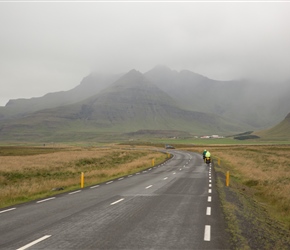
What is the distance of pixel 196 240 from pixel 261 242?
5.60 feet

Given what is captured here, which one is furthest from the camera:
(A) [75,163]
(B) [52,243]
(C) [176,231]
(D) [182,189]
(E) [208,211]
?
(A) [75,163]

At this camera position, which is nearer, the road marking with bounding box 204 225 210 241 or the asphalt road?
the asphalt road

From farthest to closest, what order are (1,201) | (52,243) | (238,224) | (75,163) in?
(75,163) → (1,201) → (238,224) → (52,243)

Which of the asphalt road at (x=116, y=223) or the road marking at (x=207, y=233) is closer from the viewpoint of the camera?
the asphalt road at (x=116, y=223)

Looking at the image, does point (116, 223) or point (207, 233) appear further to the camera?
point (116, 223)

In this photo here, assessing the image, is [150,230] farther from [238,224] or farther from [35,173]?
[35,173]

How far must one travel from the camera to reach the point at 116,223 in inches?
394

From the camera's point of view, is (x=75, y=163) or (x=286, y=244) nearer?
(x=286, y=244)

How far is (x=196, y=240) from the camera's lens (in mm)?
8180

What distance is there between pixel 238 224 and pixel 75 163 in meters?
35.0

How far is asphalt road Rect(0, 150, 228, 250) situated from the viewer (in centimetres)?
789

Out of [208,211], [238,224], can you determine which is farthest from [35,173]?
[238,224]

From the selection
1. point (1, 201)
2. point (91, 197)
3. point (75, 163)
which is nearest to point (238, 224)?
point (91, 197)

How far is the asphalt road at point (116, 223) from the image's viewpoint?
311 inches
